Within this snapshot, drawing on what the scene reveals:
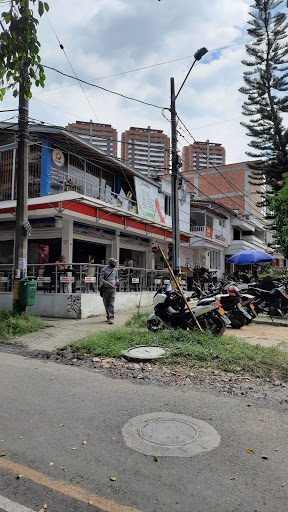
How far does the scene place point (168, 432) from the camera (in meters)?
3.70

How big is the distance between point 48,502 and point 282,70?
27.6 m

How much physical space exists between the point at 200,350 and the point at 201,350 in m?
0.02

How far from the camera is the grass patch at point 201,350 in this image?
5957 mm

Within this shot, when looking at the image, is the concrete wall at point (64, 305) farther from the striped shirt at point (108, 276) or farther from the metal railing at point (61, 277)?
the striped shirt at point (108, 276)

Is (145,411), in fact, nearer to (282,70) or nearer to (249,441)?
(249,441)

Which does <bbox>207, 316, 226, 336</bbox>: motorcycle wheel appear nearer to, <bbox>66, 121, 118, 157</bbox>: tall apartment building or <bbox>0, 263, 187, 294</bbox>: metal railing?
<bbox>0, 263, 187, 294</bbox>: metal railing

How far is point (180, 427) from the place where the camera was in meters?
3.82

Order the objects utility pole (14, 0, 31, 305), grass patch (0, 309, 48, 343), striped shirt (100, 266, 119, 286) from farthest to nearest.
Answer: striped shirt (100, 266, 119, 286) → utility pole (14, 0, 31, 305) → grass patch (0, 309, 48, 343)

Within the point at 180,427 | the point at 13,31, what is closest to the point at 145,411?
the point at 180,427

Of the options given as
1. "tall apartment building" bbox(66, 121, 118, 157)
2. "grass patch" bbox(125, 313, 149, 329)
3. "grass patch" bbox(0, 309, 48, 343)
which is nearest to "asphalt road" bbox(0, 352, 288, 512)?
"grass patch" bbox(0, 309, 48, 343)

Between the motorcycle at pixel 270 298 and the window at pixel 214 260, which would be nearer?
the motorcycle at pixel 270 298

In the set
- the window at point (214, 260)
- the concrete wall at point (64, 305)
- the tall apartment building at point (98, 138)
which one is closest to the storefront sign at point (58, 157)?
the tall apartment building at point (98, 138)

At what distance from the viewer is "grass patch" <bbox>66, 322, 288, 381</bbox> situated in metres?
5.96

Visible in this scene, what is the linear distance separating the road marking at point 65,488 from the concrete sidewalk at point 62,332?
486 centimetres
